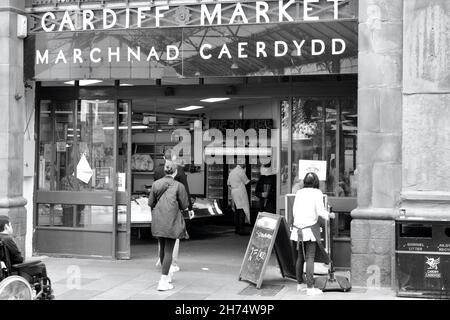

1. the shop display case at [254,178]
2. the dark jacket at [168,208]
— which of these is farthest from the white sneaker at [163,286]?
the shop display case at [254,178]

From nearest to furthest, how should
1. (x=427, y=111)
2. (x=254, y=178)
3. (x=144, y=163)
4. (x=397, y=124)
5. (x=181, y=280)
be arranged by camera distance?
(x=427, y=111)
(x=397, y=124)
(x=181, y=280)
(x=144, y=163)
(x=254, y=178)

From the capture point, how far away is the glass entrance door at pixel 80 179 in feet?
38.7

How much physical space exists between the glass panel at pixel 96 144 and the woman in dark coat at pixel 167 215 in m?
2.74

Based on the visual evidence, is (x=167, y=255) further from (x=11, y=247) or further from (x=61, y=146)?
(x=61, y=146)

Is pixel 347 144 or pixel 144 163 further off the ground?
pixel 347 144

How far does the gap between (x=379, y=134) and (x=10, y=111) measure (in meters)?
5.94

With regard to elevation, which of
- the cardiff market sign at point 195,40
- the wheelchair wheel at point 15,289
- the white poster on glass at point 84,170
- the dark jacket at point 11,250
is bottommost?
the wheelchair wheel at point 15,289

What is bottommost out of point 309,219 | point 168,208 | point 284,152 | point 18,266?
point 18,266

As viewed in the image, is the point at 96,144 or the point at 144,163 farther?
the point at 144,163

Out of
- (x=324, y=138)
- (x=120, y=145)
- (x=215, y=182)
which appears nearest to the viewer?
(x=324, y=138)

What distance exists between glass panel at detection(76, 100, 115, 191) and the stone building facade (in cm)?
468

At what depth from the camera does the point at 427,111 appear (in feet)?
28.8

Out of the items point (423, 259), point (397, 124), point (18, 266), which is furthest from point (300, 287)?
point (18, 266)

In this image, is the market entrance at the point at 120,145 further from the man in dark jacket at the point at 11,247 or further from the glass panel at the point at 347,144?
the man in dark jacket at the point at 11,247
